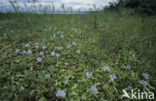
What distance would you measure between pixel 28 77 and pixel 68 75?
0.52m

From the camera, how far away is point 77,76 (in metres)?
1.31

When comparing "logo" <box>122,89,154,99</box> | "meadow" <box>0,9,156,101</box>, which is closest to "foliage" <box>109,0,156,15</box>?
"meadow" <box>0,9,156,101</box>

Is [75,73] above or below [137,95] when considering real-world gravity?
above

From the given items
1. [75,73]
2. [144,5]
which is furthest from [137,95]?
[144,5]

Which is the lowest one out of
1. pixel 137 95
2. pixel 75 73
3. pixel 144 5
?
pixel 137 95

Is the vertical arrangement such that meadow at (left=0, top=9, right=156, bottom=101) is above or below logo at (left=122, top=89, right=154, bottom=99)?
above

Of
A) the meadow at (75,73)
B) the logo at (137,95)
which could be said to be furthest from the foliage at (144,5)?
the logo at (137,95)

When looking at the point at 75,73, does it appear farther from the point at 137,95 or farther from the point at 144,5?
the point at 144,5

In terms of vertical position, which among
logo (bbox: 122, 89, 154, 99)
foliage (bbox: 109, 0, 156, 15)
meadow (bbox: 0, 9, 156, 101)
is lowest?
logo (bbox: 122, 89, 154, 99)

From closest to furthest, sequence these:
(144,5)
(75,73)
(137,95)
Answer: (137,95) < (75,73) < (144,5)

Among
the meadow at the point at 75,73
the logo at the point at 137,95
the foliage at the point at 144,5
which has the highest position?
the foliage at the point at 144,5

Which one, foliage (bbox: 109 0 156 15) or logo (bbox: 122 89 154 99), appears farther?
foliage (bbox: 109 0 156 15)

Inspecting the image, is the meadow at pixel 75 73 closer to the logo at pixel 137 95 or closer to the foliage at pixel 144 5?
the logo at pixel 137 95

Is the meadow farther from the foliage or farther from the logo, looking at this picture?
the foliage
